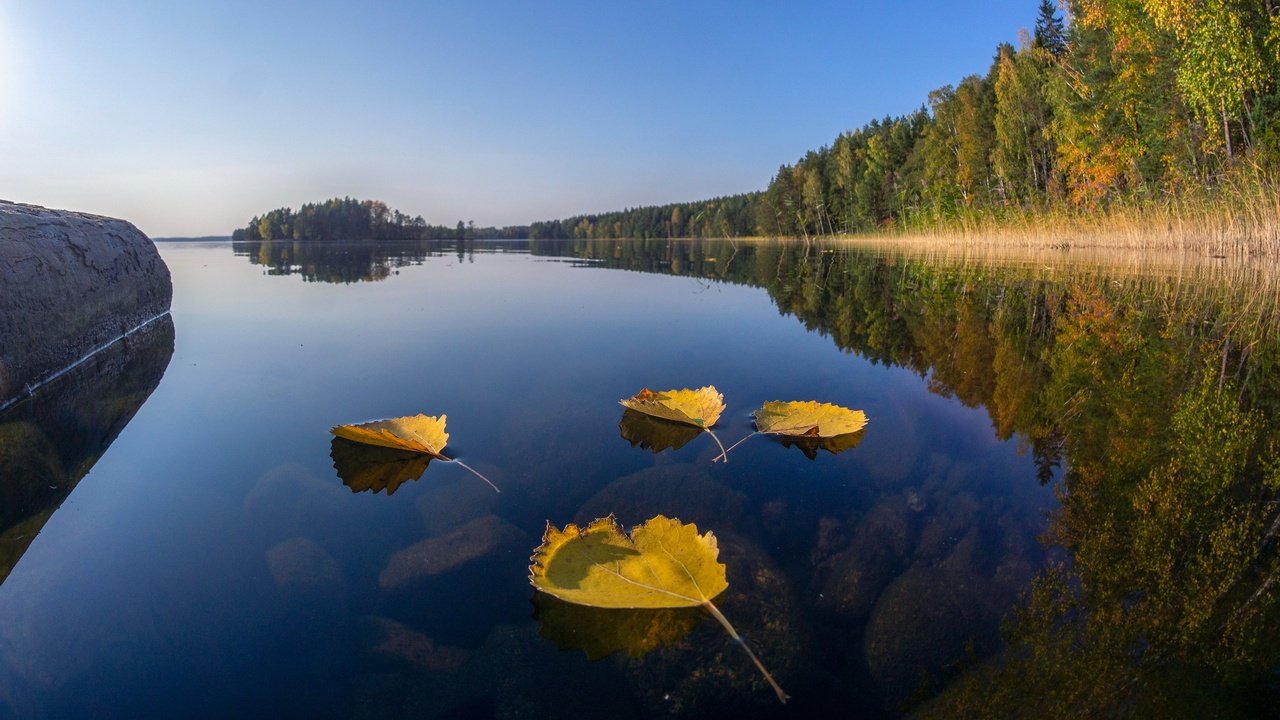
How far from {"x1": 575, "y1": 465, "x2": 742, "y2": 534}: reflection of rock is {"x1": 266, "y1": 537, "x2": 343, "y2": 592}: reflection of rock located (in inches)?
32.3

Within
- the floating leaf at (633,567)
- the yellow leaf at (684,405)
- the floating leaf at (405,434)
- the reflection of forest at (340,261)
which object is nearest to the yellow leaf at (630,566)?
the floating leaf at (633,567)

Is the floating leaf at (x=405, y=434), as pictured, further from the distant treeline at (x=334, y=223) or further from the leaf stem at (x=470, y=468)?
the distant treeline at (x=334, y=223)

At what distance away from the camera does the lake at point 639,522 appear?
1348 mm

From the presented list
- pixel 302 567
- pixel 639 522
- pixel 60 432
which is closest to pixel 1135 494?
pixel 639 522

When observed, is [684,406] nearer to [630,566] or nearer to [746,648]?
[630,566]

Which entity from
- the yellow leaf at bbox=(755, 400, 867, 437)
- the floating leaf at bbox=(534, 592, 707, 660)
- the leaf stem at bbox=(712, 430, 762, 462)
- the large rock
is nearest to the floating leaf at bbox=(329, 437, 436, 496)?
the floating leaf at bbox=(534, 592, 707, 660)

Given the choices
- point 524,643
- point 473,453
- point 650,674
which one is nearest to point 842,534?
point 650,674

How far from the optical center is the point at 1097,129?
21.5 m

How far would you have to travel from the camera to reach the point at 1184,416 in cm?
307

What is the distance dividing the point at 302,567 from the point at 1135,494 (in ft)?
10.0

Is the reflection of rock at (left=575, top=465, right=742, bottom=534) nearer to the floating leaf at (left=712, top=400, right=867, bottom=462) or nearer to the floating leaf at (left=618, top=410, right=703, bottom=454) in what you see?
the floating leaf at (left=618, top=410, right=703, bottom=454)

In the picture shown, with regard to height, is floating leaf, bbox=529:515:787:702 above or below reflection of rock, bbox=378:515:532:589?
above

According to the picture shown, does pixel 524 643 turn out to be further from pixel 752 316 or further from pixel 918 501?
pixel 752 316

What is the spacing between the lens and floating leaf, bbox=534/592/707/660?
1.47 metres
